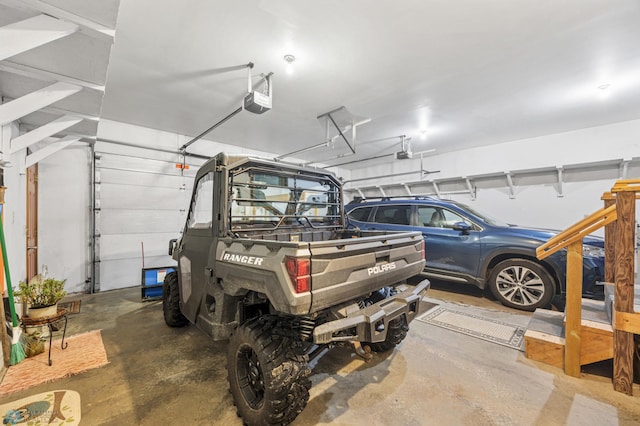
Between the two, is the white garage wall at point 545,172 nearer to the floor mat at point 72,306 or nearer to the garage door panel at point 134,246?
the garage door panel at point 134,246

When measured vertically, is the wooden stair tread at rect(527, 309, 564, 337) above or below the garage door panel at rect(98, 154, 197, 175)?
below

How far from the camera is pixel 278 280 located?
4.85ft

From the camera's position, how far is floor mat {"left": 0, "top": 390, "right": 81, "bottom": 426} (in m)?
1.78

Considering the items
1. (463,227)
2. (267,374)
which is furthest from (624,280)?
(267,374)

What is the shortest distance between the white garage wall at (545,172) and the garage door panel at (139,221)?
7066 mm

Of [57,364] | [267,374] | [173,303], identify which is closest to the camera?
[267,374]

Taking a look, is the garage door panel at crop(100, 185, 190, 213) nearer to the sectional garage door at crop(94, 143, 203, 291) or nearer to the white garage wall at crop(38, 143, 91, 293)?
the sectional garage door at crop(94, 143, 203, 291)

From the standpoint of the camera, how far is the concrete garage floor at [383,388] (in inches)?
71.1

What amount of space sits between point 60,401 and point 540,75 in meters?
6.35

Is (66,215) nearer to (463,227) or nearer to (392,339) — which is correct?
(392,339)

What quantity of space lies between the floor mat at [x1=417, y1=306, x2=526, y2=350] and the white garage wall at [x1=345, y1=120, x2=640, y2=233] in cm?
419

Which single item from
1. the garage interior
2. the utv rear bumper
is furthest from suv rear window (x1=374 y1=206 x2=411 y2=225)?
the utv rear bumper

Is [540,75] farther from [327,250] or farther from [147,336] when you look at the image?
[147,336]

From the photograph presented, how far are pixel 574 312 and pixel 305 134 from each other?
5.44 metres
